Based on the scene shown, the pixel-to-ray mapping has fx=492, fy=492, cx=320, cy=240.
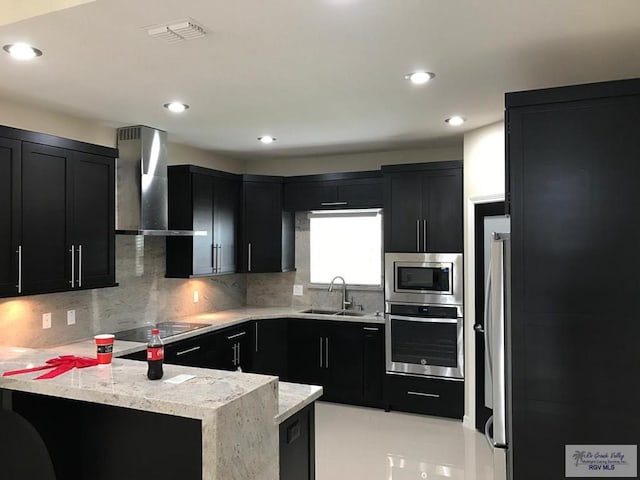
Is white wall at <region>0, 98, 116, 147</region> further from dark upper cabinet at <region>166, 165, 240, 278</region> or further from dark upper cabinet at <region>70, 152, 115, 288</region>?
dark upper cabinet at <region>166, 165, 240, 278</region>

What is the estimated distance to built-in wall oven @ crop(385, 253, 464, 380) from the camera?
15.3 ft

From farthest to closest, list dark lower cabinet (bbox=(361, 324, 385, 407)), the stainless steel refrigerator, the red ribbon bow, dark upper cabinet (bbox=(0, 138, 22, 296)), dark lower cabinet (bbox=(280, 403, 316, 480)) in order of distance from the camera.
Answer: dark lower cabinet (bbox=(361, 324, 385, 407)) → dark upper cabinet (bbox=(0, 138, 22, 296)) → the stainless steel refrigerator → dark lower cabinet (bbox=(280, 403, 316, 480)) → the red ribbon bow

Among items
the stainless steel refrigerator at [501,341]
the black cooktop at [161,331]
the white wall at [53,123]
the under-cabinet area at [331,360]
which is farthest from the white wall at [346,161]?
the stainless steel refrigerator at [501,341]

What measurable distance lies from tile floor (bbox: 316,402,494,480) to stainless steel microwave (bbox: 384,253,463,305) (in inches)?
45.5

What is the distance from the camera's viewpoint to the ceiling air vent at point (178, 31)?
2258 mm

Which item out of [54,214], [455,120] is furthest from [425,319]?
[54,214]

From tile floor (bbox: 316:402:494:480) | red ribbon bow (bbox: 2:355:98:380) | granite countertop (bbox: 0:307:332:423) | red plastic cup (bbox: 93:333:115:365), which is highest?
red plastic cup (bbox: 93:333:115:365)

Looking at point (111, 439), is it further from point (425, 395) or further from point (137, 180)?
point (425, 395)

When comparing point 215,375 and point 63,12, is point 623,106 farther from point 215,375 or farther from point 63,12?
point 63,12

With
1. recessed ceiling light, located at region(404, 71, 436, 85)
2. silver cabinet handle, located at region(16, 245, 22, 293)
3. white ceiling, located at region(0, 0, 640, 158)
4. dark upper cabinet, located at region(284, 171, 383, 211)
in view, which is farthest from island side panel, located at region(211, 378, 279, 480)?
dark upper cabinet, located at region(284, 171, 383, 211)

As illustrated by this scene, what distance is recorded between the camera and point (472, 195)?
4.49 metres

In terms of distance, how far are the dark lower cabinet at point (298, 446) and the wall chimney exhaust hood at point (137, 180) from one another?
2.44m

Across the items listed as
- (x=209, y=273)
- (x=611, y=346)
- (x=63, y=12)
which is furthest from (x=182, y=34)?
(x=209, y=273)

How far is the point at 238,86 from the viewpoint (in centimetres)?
321
